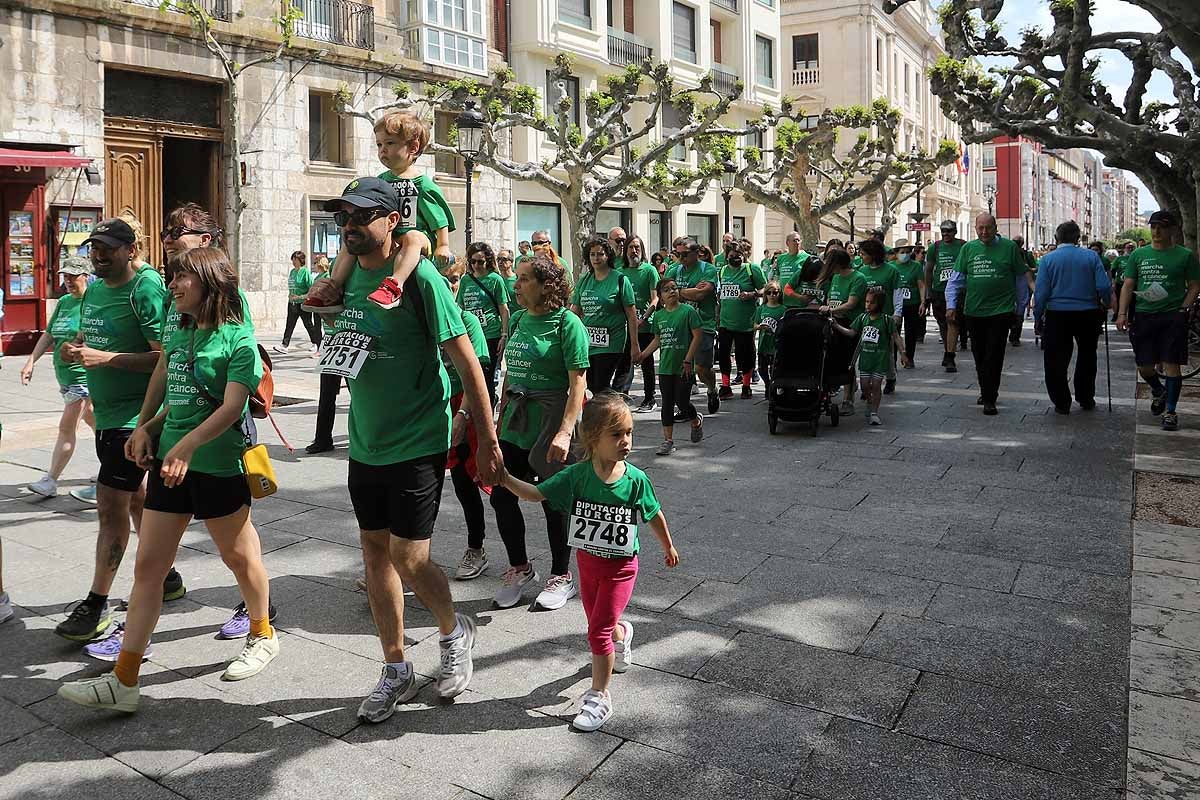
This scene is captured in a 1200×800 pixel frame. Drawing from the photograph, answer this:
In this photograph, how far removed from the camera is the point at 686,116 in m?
22.0

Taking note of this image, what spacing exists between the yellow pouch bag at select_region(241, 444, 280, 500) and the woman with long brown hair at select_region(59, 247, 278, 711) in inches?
1.2

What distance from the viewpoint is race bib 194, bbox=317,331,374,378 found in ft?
11.0

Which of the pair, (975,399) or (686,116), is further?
(686,116)

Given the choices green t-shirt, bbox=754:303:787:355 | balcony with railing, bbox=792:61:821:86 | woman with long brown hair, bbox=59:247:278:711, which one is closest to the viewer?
woman with long brown hair, bbox=59:247:278:711

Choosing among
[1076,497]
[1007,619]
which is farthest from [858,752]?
[1076,497]

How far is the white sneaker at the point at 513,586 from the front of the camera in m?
4.66

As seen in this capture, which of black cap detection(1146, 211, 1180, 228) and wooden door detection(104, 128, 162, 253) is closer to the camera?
black cap detection(1146, 211, 1180, 228)

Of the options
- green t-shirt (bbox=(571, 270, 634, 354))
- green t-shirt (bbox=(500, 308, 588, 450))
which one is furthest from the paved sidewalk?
green t-shirt (bbox=(571, 270, 634, 354))

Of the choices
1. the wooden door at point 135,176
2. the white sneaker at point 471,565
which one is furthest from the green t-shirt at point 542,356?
the wooden door at point 135,176

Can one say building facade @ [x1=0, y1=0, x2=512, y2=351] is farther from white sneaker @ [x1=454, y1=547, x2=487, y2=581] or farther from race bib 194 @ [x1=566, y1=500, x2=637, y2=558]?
race bib 194 @ [x1=566, y1=500, x2=637, y2=558]

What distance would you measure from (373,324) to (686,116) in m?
19.7

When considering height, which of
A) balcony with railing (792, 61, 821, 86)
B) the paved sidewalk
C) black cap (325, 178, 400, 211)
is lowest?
the paved sidewalk

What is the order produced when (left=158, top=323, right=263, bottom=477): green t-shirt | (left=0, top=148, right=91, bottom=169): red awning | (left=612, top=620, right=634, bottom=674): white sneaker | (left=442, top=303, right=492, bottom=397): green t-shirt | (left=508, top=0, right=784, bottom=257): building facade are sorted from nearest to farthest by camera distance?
1. (left=158, top=323, right=263, bottom=477): green t-shirt
2. (left=612, top=620, right=634, bottom=674): white sneaker
3. (left=442, top=303, right=492, bottom=397): green t-shirt
4. (left=0, top=148, right=91, bottom=169): red awning
5. (left=508, top=0, right=784, bottom=257): building facade

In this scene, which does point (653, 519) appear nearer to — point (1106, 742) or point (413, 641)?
point (413, 641)
